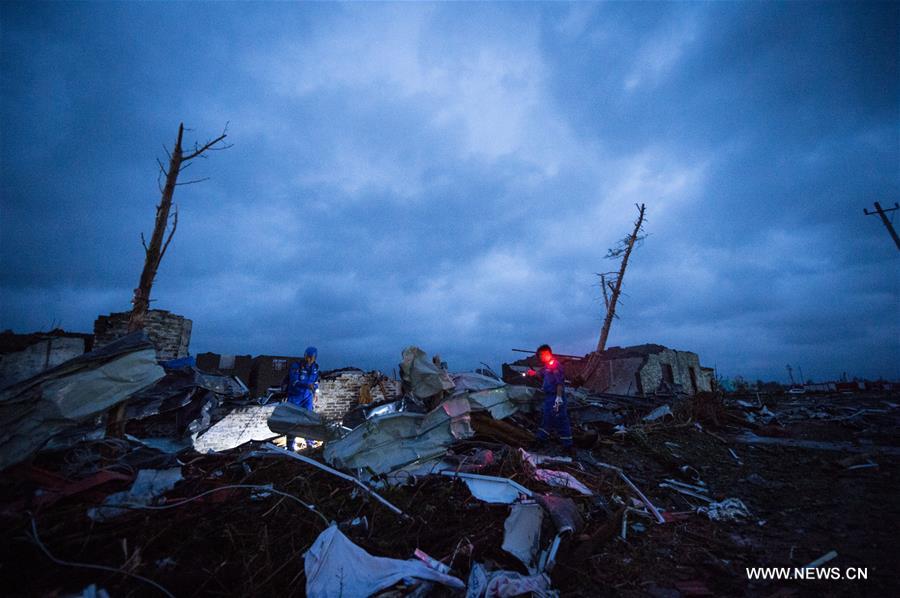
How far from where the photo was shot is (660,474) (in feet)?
16.9

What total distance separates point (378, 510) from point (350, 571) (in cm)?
83

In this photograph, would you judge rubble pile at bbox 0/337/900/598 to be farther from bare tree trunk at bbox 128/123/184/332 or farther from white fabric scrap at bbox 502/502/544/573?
bare tree trunk at bbox 128/123/184/332

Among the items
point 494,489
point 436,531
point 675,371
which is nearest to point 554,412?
point 494,489

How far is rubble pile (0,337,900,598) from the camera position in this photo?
2.32 metres

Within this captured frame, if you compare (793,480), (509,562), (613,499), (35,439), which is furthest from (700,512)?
(35,439)

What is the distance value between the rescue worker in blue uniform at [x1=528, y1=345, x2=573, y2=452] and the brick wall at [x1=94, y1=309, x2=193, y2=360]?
31.7 ft

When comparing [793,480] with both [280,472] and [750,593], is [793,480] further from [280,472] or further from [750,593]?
[280,472]

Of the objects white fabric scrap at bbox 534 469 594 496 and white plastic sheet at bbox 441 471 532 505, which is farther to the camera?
white fabric scrap at bbox 534 469 594 496

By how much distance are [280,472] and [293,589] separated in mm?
1539

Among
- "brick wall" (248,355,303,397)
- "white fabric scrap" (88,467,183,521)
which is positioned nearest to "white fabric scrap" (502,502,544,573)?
"white fabric scrap" (88,467,183,521)

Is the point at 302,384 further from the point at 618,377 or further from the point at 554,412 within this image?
the point at 618,377

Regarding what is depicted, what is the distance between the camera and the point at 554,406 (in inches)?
244

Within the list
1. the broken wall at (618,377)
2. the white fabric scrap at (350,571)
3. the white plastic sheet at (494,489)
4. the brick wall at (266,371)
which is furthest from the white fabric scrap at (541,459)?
the broken wall at (618,377)

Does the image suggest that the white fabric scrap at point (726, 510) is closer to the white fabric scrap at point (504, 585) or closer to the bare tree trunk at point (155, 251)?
the white fabric scrap at point (504, 585)
